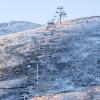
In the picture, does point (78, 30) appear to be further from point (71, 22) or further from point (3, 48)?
point (3, 48)

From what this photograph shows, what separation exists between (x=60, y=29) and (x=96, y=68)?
20.8 m

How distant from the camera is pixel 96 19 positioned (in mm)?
98938

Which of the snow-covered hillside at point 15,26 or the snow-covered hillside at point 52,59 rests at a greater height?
the snow-covered hillside at point 15,26

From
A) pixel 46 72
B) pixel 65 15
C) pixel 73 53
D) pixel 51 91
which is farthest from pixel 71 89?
pixel 65 15

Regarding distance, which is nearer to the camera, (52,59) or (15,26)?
(52,59)

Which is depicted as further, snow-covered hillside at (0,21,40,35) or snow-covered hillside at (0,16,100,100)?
snow-covered hillside at (0,21,40,35)

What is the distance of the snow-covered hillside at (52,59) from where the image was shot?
69500 millimetres

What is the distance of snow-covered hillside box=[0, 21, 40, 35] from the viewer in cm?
12443

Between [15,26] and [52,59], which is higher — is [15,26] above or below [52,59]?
above

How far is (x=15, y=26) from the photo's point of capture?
128750 millimetres

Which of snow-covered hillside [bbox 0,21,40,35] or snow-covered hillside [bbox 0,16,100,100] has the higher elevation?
snow-covered hillside [bbox 0,21,40,35]

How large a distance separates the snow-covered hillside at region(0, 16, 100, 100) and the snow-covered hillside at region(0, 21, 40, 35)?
29.4 m

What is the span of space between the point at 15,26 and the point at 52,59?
51.6 m

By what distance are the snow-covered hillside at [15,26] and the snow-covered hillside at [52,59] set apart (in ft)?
96.3
